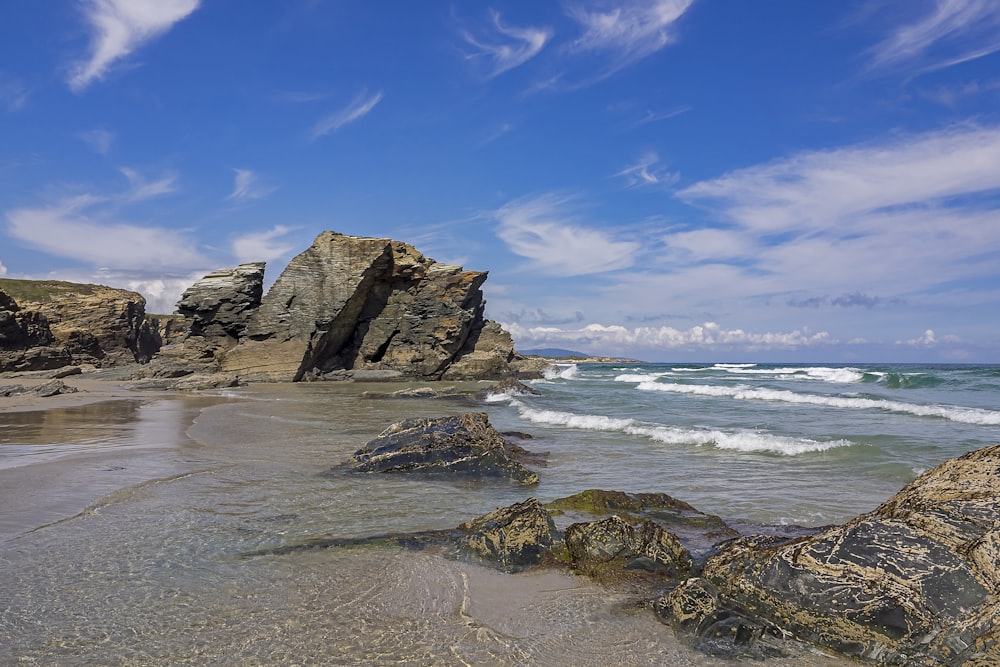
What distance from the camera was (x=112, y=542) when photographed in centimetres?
512

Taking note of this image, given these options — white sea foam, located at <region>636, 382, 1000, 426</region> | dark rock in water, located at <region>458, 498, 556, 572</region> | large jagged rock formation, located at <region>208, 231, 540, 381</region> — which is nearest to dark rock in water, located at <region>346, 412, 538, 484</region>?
dark rock in water, located at <region>458, 498, 556, 572</region>

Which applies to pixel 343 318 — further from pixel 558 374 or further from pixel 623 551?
pixel 623 551

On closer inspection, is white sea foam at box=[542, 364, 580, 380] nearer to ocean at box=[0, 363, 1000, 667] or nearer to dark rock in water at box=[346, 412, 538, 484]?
ocean at box=[0, 363, 1000, 667]

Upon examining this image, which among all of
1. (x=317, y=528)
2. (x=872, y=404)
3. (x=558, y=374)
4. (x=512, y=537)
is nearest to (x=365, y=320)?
(x=558, y=374)

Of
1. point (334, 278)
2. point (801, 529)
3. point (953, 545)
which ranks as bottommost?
point (801, 529)

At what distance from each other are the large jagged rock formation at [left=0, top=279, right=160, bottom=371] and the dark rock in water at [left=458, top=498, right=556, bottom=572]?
39.0m

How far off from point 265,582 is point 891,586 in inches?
160

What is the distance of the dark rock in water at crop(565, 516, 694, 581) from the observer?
473 centimetres

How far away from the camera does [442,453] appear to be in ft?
29.4

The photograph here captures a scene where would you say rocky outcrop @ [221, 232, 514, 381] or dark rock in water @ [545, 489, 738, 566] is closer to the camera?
dark rock in water @ [545, 489, 738, 566]

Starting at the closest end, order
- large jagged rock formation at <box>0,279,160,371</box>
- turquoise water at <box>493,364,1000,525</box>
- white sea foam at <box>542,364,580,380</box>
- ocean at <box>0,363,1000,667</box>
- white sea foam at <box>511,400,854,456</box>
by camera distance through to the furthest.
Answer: ocean at <box>0,363,1000,667</box> < turquoise water at <box>493,364,1000,525</box> < white sea foam at <box>511,400,854,456</box> < large jagged rock formation at <box>0,279,160,371</box> < white sea foam at <box>542,364,580,380</box>

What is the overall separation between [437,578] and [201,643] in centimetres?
167

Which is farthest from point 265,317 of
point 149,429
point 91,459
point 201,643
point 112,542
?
point 201,643

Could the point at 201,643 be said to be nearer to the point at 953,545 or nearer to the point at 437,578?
the point at 437,578
